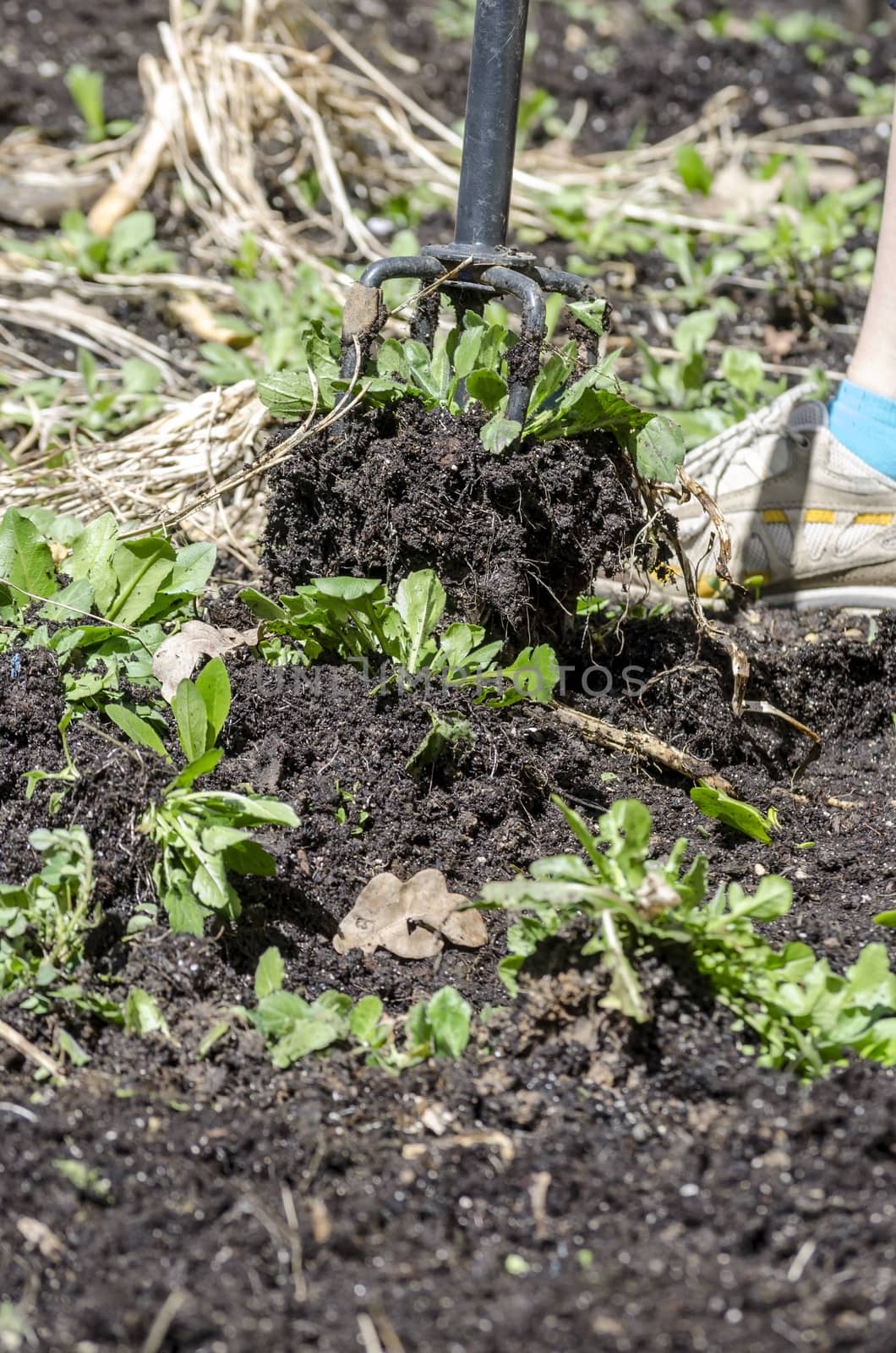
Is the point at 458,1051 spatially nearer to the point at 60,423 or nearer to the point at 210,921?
the point at 210,921

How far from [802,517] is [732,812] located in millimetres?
1059

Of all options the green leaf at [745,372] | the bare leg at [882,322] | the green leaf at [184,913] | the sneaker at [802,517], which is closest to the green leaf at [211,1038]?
the green leaf at [184,913]

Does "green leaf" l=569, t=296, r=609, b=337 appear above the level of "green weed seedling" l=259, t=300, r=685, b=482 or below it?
above

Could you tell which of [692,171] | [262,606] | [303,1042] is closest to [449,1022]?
[303,1042]

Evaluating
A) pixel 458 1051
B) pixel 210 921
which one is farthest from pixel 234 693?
pixel 458 1051

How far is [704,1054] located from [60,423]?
2.43 meters

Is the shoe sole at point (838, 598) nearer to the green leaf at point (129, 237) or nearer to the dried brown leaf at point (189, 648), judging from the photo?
the dried brown leaf at point (189, 648)

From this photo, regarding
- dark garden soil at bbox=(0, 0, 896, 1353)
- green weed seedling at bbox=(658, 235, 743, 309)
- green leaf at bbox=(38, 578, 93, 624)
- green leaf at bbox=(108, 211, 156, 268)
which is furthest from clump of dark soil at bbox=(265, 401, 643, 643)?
green leaf at bbox=(108, 211, 156, 268)

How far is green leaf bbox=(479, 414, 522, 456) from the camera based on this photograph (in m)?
2.01

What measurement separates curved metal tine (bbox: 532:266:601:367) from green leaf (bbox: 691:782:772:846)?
2.54 ft

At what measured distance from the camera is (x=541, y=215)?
14.8 feet

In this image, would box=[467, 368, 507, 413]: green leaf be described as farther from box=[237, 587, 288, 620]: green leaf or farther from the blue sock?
the blue sock

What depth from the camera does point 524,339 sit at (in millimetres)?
2008

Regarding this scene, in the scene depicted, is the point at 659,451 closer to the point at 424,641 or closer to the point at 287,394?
the point at 424,641
